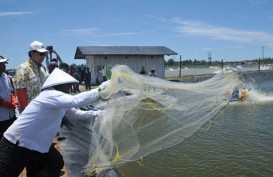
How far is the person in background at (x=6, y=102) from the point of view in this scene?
13.5 feet

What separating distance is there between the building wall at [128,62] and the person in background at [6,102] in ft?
61.6

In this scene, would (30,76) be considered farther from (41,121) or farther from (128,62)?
(128,62)

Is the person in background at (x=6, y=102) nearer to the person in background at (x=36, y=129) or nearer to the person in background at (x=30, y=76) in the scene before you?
the person in background at (x=30, y=76)

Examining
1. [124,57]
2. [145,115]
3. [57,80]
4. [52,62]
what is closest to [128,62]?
[124,57]

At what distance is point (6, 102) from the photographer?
13.5 ft

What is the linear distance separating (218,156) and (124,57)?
1849cm

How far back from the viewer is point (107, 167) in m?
4.34

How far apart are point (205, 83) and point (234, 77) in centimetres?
57

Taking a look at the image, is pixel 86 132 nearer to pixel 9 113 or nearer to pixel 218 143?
pixel 9 113

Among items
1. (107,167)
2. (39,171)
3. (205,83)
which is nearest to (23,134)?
(39,171)

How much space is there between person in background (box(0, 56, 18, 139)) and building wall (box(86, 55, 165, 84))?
18.8 meters

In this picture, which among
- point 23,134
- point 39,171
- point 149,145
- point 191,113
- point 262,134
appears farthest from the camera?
point 262,134

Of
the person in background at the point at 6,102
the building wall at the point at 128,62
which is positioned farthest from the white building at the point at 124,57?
Result: the person in background at the point at 6,102

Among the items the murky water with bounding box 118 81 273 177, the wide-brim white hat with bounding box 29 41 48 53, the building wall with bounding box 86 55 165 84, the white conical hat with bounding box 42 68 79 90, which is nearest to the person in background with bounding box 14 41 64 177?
the wide-brim white hat with bounding box 29 41 48 53
